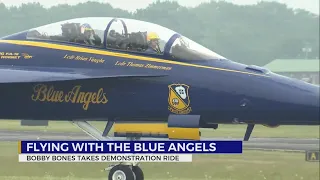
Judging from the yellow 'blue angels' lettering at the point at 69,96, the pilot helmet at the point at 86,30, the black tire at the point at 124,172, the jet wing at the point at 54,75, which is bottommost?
the black tire at the point at 124,172

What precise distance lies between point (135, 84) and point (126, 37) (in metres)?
0.77

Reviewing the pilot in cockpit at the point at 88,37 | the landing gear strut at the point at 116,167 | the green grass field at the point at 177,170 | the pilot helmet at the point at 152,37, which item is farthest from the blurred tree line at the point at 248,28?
the pilot helmet at the point at 152,37

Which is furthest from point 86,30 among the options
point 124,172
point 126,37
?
point 124,172

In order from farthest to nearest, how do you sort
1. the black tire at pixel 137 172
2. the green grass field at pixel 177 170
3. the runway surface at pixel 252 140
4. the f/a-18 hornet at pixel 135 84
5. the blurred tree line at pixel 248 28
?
the blurred tree line at pixel 248 28 → the runway surface at pixel 252 140 → the green grass field at pixel 177 170 → the black tire at pixel 137 172 → the f/a-18 hornet at pixel 135 84

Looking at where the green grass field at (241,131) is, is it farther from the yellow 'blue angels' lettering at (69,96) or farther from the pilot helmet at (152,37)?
→ the pilot helmet at (152,37)

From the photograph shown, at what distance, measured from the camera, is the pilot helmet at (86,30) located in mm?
11020

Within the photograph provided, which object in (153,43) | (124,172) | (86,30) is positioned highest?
(86,30)

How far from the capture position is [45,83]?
1096cm

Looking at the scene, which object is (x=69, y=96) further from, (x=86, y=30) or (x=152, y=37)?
(x=152, y=37)

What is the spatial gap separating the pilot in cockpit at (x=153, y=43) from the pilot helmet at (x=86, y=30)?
36.3 inches

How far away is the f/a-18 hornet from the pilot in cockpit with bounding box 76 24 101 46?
2 centimetres

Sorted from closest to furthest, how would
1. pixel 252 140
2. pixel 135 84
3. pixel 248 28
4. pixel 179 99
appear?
pixel 179 99
pixel 135 84
pixel 252 140
pixel 248 28

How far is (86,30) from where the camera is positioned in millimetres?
11062

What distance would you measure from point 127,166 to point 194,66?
1.96 metres
